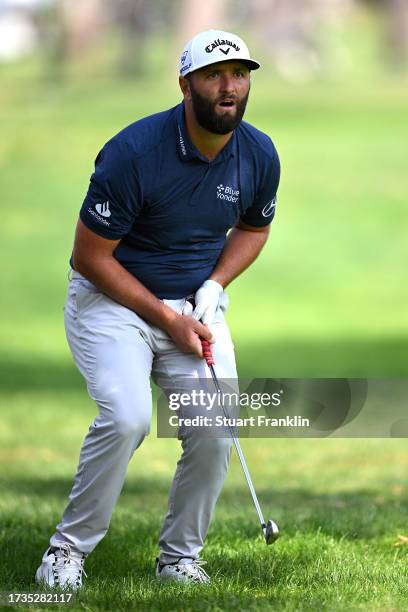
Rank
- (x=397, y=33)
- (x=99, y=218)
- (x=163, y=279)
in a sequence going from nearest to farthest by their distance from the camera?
(x=99, y=218)
(x=163, y=279)
(x=397, y=33)

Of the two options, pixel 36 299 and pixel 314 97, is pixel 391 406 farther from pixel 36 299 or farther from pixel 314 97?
pixel 314 97

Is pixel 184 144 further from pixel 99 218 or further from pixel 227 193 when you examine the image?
pixel 99 218

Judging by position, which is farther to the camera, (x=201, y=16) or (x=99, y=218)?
(x=201, y=16)

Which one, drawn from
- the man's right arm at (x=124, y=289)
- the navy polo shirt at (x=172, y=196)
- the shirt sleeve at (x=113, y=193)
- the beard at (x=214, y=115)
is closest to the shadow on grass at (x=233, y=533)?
the man's right arm at (x=124, y=289)

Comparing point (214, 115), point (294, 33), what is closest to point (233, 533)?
point (214, 115)

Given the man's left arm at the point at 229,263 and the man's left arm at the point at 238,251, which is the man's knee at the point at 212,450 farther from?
the man's left arm at the point at 238,251

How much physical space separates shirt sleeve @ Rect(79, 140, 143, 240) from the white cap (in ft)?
1.57

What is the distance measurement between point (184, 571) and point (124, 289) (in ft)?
4.22

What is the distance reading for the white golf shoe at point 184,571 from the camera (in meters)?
6.50

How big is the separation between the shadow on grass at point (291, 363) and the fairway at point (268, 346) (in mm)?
56

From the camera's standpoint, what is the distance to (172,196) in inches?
253

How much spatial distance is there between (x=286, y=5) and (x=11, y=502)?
1952 inches

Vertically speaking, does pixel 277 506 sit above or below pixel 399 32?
below

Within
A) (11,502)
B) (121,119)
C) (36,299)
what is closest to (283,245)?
(36,299)
